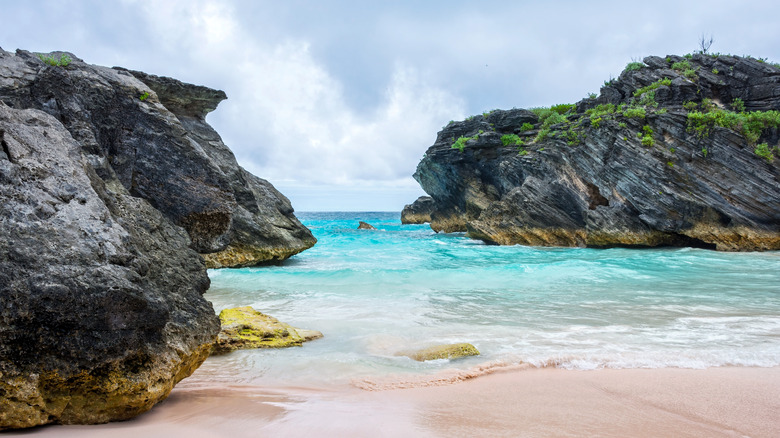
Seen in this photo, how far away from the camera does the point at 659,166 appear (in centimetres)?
2125

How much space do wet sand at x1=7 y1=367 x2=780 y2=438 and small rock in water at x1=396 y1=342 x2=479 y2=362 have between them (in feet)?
2.81

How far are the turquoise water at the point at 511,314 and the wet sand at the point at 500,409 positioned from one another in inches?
20.9

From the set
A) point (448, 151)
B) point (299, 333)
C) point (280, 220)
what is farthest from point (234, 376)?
point (448, 151)

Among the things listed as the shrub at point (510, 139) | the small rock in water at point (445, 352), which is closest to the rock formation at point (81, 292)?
the small rock in water at point (445, 352)

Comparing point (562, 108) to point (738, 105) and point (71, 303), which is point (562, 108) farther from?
point (71, 303)

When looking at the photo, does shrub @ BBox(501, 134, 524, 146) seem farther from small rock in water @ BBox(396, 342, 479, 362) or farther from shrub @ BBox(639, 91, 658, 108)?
small rock in water @ BBox(396, 342, 479, 362)

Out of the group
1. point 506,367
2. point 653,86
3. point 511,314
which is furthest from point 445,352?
point 653,86

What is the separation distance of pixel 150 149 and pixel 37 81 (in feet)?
5.49

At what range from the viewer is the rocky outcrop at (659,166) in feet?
65.2

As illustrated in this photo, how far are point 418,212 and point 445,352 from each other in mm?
59438

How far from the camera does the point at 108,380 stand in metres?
3.13

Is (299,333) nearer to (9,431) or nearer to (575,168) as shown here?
(9,431)

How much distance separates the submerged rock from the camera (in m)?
6.07

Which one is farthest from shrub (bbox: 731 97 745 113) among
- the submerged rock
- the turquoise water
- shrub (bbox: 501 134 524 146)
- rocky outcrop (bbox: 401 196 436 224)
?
rocky outcrop (bbox: 401 196 436 224)
